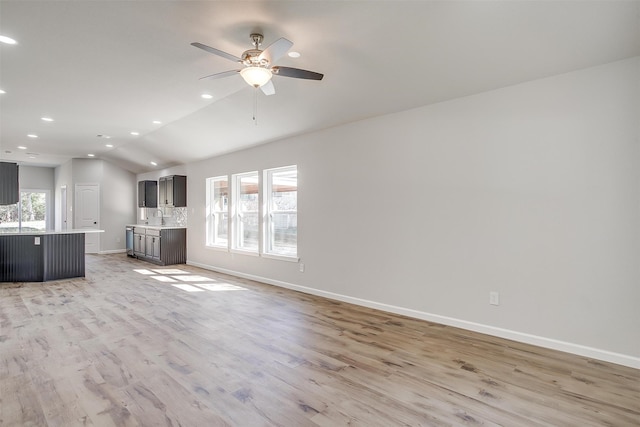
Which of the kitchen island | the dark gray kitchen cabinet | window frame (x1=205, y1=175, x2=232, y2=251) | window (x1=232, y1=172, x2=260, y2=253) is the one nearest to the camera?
the kitchen island

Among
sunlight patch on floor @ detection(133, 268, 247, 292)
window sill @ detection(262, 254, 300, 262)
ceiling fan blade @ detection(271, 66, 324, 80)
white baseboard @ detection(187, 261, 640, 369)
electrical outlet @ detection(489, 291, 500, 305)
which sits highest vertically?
ceiling fan blade @ detection(271, 66, 324, 80)

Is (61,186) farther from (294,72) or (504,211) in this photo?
(504,211)

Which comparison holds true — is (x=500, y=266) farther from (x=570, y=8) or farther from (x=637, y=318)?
(x=570, y=8)

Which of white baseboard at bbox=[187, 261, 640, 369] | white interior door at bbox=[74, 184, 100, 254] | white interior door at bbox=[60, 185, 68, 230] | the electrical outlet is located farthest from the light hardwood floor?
white interior door at bbox=[60, 185, 68, 230]

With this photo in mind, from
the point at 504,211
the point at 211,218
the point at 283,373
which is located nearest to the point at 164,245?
the point at 211,218

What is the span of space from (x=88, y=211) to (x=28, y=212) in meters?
3.03

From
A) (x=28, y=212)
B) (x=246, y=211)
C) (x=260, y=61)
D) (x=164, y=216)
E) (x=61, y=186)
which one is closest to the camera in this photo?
(x=260, y=61)

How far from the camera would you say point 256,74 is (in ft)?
8.75

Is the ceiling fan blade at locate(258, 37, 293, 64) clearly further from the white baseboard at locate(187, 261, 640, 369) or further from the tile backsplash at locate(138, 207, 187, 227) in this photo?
the tile backsplash at locate(138, 207, 187, 227)

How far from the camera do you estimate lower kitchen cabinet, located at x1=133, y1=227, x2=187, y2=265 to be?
799cm

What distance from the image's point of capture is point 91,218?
9.98 metres

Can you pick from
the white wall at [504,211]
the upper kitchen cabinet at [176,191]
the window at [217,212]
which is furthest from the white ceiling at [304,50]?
the upper kitchen cabinet at [176,191]

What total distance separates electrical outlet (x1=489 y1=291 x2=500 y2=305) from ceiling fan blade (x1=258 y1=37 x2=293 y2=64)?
3.03 metres

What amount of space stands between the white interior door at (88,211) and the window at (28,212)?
207 cm
